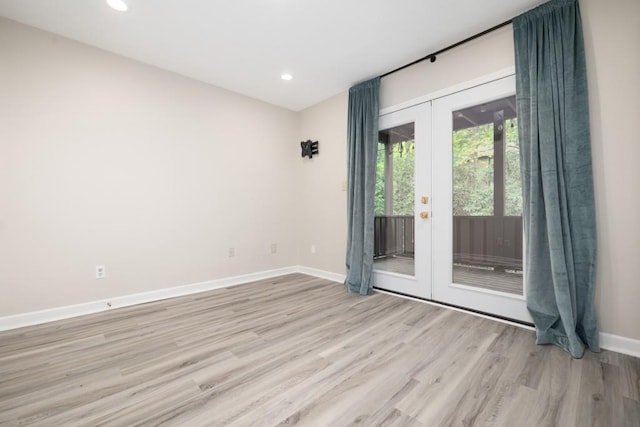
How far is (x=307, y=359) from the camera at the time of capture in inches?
72.4

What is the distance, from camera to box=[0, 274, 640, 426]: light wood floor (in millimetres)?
1326

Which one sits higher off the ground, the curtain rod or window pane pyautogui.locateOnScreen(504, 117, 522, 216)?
the curtain rod

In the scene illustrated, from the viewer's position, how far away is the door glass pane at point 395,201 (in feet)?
10.4

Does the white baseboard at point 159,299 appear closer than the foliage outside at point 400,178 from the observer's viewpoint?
Yes

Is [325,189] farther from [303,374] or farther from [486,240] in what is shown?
[303,374]

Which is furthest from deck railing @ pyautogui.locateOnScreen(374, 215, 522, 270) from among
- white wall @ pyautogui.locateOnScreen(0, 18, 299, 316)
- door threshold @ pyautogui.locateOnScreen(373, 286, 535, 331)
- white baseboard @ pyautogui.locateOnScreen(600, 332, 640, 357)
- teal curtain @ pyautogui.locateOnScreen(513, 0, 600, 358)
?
white wall @ pyautogui.locateOnScreen(0, 18, 299, 316)

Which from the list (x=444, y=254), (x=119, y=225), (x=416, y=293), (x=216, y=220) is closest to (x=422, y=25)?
(x=444, y=254)

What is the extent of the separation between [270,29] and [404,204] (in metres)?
2.31

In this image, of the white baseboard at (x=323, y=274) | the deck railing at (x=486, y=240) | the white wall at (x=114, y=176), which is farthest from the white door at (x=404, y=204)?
the white wall at (x=114, y=176)

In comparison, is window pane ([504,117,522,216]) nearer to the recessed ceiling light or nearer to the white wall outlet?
the recessed ceiling light

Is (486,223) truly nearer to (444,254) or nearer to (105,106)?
(444,254)

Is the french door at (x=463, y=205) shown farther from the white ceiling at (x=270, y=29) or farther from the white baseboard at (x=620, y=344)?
the white ceiling at (x=270, y=29)

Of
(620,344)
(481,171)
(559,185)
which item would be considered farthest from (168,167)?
(620,344)

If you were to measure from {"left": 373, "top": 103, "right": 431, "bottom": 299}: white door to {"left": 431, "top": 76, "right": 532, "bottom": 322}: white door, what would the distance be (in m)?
0.11
